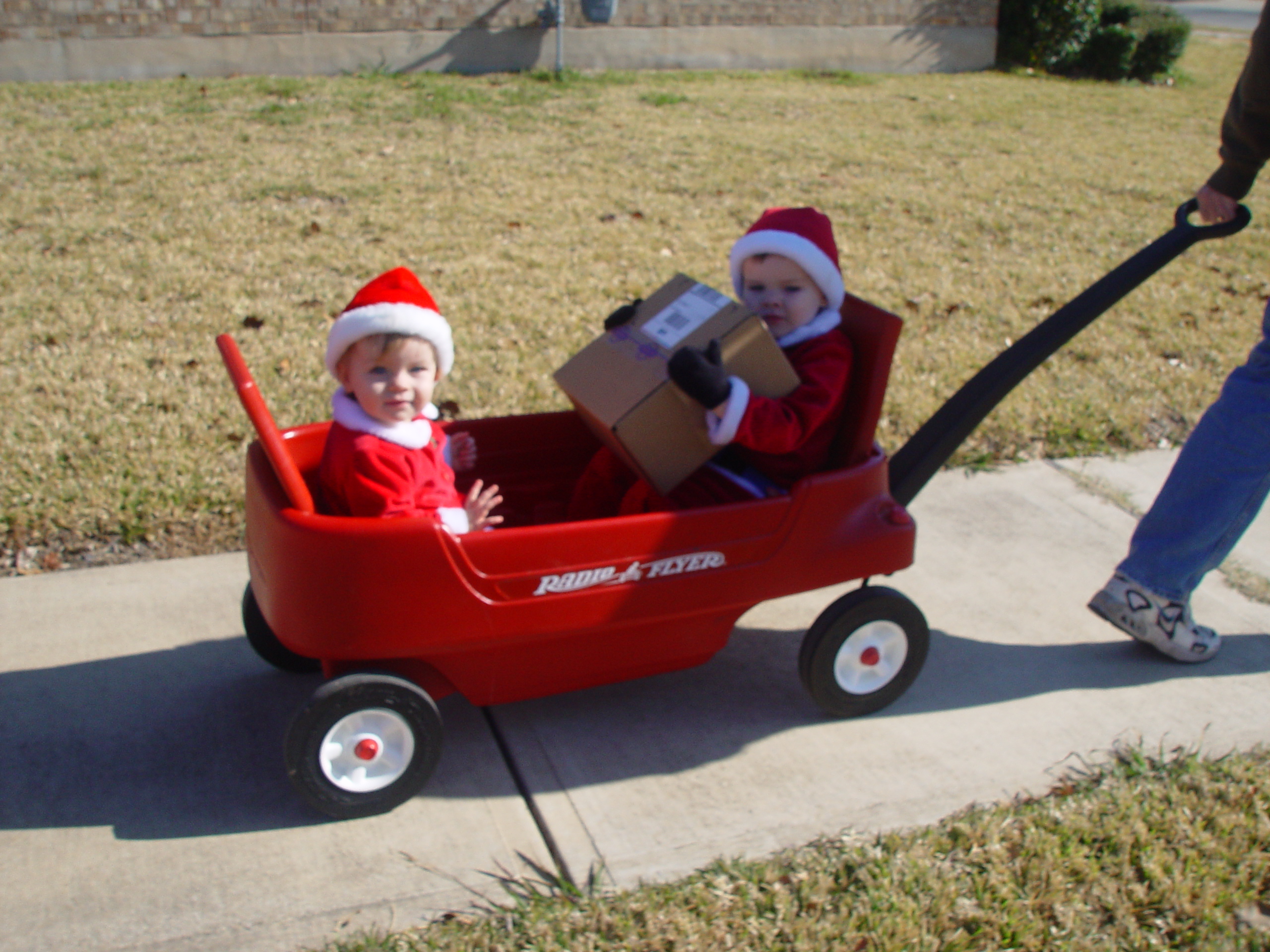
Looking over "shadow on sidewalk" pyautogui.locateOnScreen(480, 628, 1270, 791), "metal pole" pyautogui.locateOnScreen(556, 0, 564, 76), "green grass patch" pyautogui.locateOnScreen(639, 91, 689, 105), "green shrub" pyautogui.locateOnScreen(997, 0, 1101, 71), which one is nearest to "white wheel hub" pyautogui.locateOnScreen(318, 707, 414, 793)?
"shadow on sidewalk" pyautogui.locateOnScreen(480, 628, 1270, 791)

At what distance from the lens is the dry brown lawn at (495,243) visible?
13.0 feet

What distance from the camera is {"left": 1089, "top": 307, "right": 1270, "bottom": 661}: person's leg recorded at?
2.76 meters

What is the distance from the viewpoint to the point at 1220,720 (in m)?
2.71

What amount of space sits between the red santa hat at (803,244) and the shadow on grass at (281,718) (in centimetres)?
98

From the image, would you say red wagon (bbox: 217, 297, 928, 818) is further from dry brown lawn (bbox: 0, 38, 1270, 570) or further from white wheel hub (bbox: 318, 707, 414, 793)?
dry brown lawn (bbox: 0, 38, 1270, 570)

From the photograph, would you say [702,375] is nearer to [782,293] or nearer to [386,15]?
[782,293]

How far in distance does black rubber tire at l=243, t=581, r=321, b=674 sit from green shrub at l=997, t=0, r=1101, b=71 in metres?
13.8

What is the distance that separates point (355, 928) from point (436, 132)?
7.46 m

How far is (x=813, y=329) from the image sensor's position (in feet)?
8.81

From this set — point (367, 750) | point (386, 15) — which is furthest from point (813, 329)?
point (386, 15)

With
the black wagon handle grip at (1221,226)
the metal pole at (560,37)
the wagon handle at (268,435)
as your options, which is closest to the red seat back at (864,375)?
the black wagon handle grip at (1221,226)

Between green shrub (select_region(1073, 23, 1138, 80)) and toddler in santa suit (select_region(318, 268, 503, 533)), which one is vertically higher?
green shrub (select_region(1073, 23, 1138, 80))

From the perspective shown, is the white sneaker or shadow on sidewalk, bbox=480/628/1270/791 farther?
the white sneaker

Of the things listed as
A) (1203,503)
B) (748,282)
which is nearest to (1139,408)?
(1203,503)
